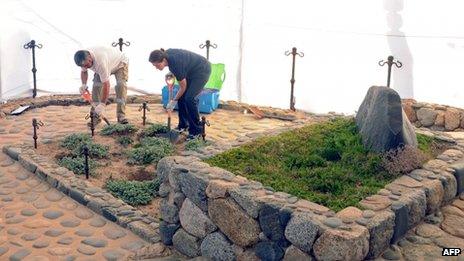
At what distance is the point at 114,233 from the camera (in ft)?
20.4

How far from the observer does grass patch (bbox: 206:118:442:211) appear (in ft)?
18.2

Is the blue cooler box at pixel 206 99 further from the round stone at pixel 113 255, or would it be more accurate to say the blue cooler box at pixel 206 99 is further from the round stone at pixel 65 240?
the round stone at pixel 113 255

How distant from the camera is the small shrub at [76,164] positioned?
761 centimetres

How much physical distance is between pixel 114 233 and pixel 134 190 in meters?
0.90

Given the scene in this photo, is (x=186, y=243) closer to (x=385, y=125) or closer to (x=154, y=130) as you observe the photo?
(x=385, y=125)

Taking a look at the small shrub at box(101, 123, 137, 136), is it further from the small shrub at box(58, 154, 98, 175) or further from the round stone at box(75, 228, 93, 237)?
the round stone at box(75, 228, 93, 237)

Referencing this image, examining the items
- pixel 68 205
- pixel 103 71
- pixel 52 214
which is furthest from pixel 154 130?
pixel 52 214

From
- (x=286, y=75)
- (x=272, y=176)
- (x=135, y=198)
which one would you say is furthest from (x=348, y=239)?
(x=286, y=75)

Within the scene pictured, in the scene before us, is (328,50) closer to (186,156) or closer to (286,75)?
(286,75)

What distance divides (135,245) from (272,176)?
1.47 m

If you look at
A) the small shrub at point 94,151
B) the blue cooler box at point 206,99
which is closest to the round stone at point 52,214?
the small shrub at point 94,151

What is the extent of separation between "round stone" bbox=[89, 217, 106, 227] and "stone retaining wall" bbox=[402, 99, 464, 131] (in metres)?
5.54

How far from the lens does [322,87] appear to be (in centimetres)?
1098

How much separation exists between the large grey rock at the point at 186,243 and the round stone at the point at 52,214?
144 cm
